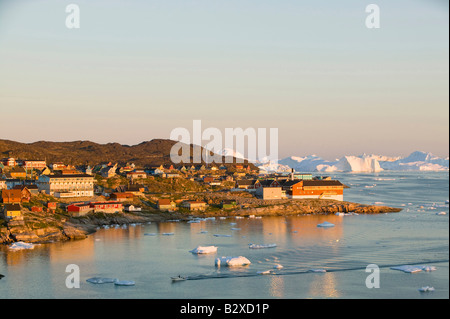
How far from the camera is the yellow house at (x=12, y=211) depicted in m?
33.7

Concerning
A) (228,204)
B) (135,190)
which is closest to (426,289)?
(228,204)

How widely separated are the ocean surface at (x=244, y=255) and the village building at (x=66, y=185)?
9291mm

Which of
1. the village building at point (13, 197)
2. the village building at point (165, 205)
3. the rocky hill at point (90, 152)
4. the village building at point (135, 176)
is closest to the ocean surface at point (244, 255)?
the village building at point (165, 205)

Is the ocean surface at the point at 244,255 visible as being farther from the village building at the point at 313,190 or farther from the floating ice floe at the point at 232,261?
→ the village building at the point at 313,190

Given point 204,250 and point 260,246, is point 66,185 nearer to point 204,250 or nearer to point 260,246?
point 204,250

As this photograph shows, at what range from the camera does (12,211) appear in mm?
33781

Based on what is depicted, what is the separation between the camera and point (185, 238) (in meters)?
33.5

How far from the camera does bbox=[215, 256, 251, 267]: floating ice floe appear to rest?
25.4 meters

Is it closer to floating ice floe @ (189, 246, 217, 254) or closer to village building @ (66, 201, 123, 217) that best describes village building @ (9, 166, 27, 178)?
village building @ (66, 201, 123, 217)

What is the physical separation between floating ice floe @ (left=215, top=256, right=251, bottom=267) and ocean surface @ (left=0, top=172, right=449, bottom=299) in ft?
1.10

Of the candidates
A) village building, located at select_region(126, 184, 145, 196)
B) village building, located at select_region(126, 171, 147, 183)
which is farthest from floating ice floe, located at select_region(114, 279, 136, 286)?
village building, located at select_region(126, 171, 147, 183)

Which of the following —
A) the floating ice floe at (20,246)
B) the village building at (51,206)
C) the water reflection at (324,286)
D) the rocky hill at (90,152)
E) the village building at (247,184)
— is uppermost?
the rocky hill at (90,152)

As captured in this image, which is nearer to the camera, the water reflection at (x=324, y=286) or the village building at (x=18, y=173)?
the water reflection at (x=324, y=286)
